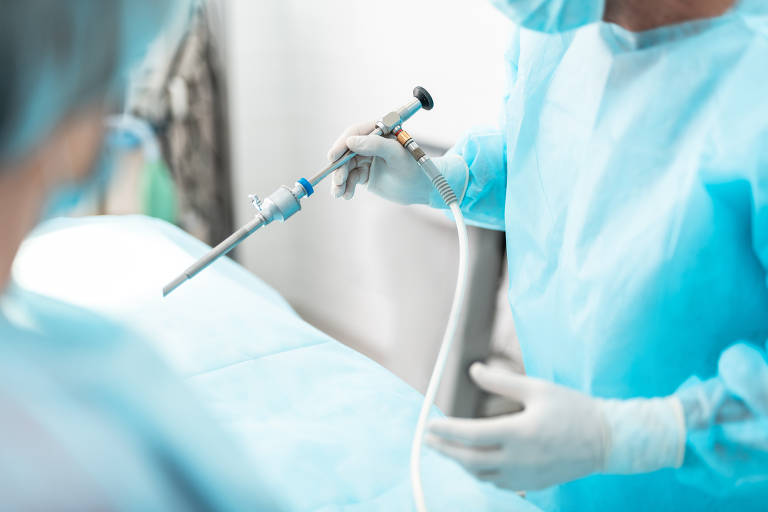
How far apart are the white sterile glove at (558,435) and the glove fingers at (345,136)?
1.49ft

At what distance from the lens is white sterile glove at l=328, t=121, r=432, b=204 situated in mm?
957

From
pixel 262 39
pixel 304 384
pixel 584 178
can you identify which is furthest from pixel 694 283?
pixel 262 39

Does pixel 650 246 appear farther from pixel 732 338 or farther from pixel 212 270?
pixel 212 270

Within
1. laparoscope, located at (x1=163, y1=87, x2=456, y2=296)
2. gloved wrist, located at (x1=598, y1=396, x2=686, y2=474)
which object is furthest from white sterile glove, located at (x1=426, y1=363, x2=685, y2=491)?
laparoscope, located at (x1=163, y1=87, x2=456, y2=296)

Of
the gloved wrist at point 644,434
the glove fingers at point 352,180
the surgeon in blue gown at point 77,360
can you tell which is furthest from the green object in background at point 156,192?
the gloved wrist at point 644,434

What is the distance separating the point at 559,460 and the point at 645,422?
88 millimetres

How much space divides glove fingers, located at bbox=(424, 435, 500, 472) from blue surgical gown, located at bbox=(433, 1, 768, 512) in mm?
183

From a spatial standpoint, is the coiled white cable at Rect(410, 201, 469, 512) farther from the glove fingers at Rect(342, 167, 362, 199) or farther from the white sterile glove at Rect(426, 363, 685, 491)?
the glove fingers at Rect(342, 167, 362, 199)

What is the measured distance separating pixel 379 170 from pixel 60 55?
26.2 inches

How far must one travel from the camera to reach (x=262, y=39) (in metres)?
2.29

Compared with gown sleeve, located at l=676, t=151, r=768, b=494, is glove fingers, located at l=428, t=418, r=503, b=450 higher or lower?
lower

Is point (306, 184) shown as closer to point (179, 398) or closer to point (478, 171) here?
point (478, 171)

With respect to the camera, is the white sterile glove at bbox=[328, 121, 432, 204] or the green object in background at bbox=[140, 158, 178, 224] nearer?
the white sterile glove at bbox=[328, 121, 432, 204]

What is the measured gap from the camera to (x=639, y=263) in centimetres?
67
